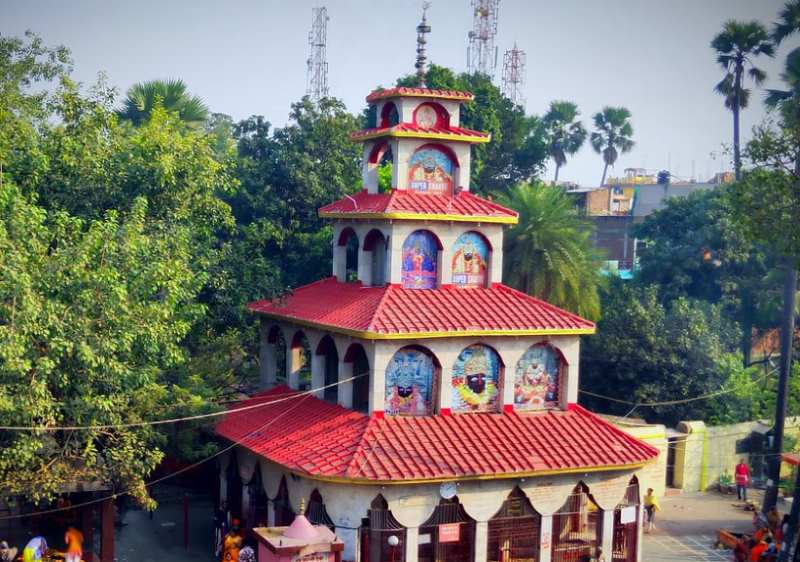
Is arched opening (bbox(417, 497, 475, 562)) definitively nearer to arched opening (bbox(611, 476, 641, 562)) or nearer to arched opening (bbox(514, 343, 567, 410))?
arched opening (bbox(514, 343, 567, 410))

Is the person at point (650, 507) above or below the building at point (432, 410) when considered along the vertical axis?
below

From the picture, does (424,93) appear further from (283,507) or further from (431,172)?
(283,507)

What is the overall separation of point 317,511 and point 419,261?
21.2ft

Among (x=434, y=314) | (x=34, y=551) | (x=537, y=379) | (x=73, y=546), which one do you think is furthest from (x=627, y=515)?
(x=34, y=551)

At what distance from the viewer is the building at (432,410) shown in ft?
73.2

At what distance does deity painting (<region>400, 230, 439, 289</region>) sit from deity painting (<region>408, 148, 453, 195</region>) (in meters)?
1.44

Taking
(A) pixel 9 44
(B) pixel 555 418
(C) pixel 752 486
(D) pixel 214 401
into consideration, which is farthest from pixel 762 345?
(A) pixel 9 44

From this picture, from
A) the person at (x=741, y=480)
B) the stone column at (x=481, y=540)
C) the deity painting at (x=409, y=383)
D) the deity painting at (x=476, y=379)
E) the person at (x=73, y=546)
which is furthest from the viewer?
the person at (x=741, y=480)

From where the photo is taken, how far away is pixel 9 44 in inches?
1097

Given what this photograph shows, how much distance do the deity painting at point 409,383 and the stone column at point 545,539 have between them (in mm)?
3637

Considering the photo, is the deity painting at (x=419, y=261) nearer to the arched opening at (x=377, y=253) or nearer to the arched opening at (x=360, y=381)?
the arched opening at (x=377, y=253)

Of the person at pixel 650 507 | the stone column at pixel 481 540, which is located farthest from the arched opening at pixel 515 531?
the person at pixel 650 507

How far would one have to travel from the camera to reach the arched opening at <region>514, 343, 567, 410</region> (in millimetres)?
25125

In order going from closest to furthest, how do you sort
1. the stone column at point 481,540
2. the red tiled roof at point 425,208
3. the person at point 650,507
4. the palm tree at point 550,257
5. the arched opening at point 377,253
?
the stone column at point 481,540, the red tiled roof at point 425,208, the arched opening at point 377,253, the person at point 650,507, the palm tree at point 550,257
